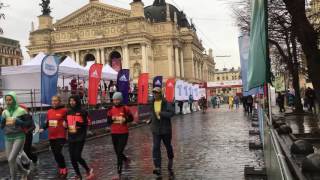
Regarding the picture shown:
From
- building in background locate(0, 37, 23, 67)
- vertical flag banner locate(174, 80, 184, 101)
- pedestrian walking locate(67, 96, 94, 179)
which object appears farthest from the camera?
building in background locate(0, 37, 23, 67)

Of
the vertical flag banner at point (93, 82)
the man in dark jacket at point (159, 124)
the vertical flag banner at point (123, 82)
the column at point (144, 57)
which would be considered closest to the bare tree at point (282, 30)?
the vertical flag banner at point (123, 82)

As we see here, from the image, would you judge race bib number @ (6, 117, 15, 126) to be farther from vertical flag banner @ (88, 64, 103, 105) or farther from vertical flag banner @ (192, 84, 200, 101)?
vertical flag banner @ (192, 84, 200, 101)

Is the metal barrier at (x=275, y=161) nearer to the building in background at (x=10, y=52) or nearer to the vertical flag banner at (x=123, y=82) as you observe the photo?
the vertical flag banner at (x=123, y=82)

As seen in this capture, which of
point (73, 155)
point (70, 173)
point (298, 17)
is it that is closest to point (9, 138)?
point (73, 155)

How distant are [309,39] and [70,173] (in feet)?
21.0

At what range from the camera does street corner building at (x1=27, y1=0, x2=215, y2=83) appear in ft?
308

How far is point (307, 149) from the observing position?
16.4 feet

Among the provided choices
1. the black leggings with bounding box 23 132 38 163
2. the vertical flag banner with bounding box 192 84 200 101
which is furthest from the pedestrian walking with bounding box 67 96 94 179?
the vertical flag banner with bounding box 192 84 200 101

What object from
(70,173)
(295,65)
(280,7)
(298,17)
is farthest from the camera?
(295,65)

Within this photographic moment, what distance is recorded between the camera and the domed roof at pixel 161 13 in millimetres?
108562

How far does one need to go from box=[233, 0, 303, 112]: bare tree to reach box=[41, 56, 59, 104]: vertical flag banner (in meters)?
9.50

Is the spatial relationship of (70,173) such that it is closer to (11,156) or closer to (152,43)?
(11,156)

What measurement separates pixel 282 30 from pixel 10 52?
10735 centimetres

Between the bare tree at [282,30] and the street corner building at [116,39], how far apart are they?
57.2m
